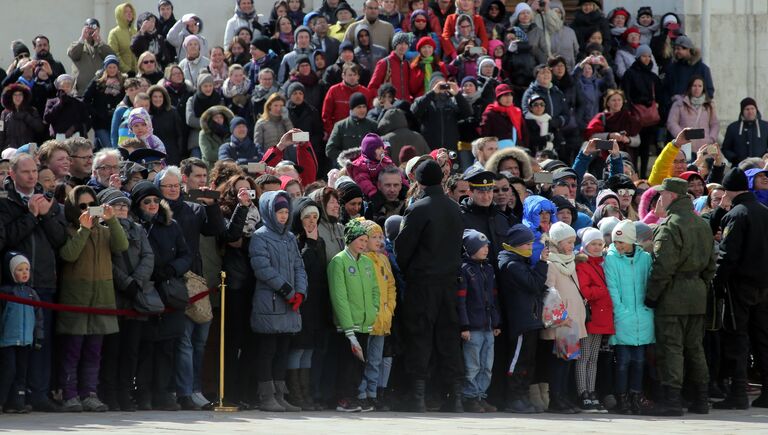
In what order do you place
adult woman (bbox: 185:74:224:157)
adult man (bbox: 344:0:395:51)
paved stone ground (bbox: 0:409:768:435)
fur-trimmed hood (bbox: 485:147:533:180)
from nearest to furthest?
1. paved stone ground (bbox: 0:409:768:435)
2. fur-trimmed hood (bbox: 485:147:533:180)
3. adult woman (bbox: 185:74:224:157)
4. adult man (bbox: 344:0:395:51)

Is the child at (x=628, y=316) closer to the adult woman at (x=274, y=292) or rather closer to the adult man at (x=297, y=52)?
the adult woman at (x=274, y=292)

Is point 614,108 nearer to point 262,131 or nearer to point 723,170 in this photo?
point 723,170

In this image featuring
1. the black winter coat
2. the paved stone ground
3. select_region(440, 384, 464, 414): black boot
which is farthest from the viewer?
the black winter coat

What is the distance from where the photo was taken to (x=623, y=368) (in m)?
14.5

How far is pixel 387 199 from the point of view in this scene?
1538 centimetres

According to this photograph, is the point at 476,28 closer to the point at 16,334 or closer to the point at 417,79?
the point at 417,79

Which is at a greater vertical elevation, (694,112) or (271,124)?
(694,112)

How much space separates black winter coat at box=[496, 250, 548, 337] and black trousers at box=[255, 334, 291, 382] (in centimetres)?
196

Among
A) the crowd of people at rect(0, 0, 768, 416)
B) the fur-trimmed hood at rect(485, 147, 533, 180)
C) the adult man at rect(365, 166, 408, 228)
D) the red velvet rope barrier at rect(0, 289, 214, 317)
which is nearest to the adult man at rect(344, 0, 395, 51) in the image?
the crowd of people at rect(0, 0, 768, 416)

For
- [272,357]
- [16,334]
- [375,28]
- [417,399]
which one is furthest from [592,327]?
[375,28]

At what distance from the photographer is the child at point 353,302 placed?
1380 cm

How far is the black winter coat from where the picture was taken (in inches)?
559

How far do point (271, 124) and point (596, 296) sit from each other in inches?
237

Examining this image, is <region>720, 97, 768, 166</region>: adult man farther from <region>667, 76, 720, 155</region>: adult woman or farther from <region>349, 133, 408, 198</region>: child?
<region>349, 133, 408, 198</region>: child
